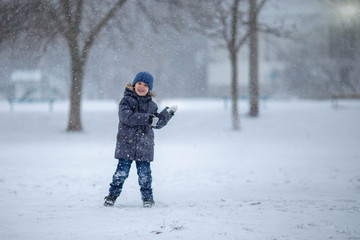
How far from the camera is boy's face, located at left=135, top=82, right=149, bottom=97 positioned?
504cm

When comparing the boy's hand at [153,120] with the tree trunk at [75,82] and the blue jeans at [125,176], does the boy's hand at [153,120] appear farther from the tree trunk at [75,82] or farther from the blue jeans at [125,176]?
the tree trunk at [75,82]

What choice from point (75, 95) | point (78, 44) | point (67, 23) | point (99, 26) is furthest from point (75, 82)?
point (67, 23)

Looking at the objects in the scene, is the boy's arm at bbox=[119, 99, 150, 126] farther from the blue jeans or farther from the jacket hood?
the blue jeans

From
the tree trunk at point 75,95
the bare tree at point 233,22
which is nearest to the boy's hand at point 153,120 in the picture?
the bare tree at point 233,22

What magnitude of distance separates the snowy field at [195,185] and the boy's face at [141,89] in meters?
1.42

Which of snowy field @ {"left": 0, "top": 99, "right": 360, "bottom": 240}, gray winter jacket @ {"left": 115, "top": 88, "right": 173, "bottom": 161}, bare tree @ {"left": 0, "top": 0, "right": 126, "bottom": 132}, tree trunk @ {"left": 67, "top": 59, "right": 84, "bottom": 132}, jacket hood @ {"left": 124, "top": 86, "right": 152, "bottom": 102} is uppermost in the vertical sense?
bare tree @ {"left": 0, "top": 0, "right": 126, "bottom": 132}

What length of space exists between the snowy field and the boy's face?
1.42 metres

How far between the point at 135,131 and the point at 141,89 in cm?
52

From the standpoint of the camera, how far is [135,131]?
5.04 m

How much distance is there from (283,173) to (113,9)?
9.24 metres

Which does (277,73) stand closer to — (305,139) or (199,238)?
(305,139)

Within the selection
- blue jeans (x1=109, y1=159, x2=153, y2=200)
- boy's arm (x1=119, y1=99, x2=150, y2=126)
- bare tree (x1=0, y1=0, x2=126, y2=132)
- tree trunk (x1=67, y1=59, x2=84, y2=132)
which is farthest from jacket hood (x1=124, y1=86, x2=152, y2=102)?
tree trunk (x1=67, y1=59, x2=84, y2=132)

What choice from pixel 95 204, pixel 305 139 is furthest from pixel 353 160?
pixel 95 204

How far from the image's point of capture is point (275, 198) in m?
5.96
